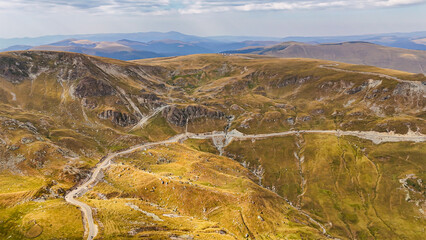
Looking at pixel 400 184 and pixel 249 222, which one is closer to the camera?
pixel 249 222

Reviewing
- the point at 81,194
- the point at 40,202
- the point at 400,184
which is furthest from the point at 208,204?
the point at 400,184

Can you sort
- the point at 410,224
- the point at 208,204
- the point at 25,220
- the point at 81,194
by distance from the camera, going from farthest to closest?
the point at 410,224, the point at 208,204, the point at 81,194, the point at 25,220

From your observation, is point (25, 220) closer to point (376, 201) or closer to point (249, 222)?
point (249, 222)

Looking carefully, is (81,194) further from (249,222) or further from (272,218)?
(272,218)

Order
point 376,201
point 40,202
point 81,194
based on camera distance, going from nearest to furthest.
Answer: point 40,202, point 81,194, point 376,201

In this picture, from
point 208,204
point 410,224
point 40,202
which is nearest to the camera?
point 40,202

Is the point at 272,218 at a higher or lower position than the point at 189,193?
lower

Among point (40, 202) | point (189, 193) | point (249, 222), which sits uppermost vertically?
point (40, 202)

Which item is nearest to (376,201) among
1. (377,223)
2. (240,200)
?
(377,223)

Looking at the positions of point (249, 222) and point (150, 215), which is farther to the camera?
point (249, 222)
